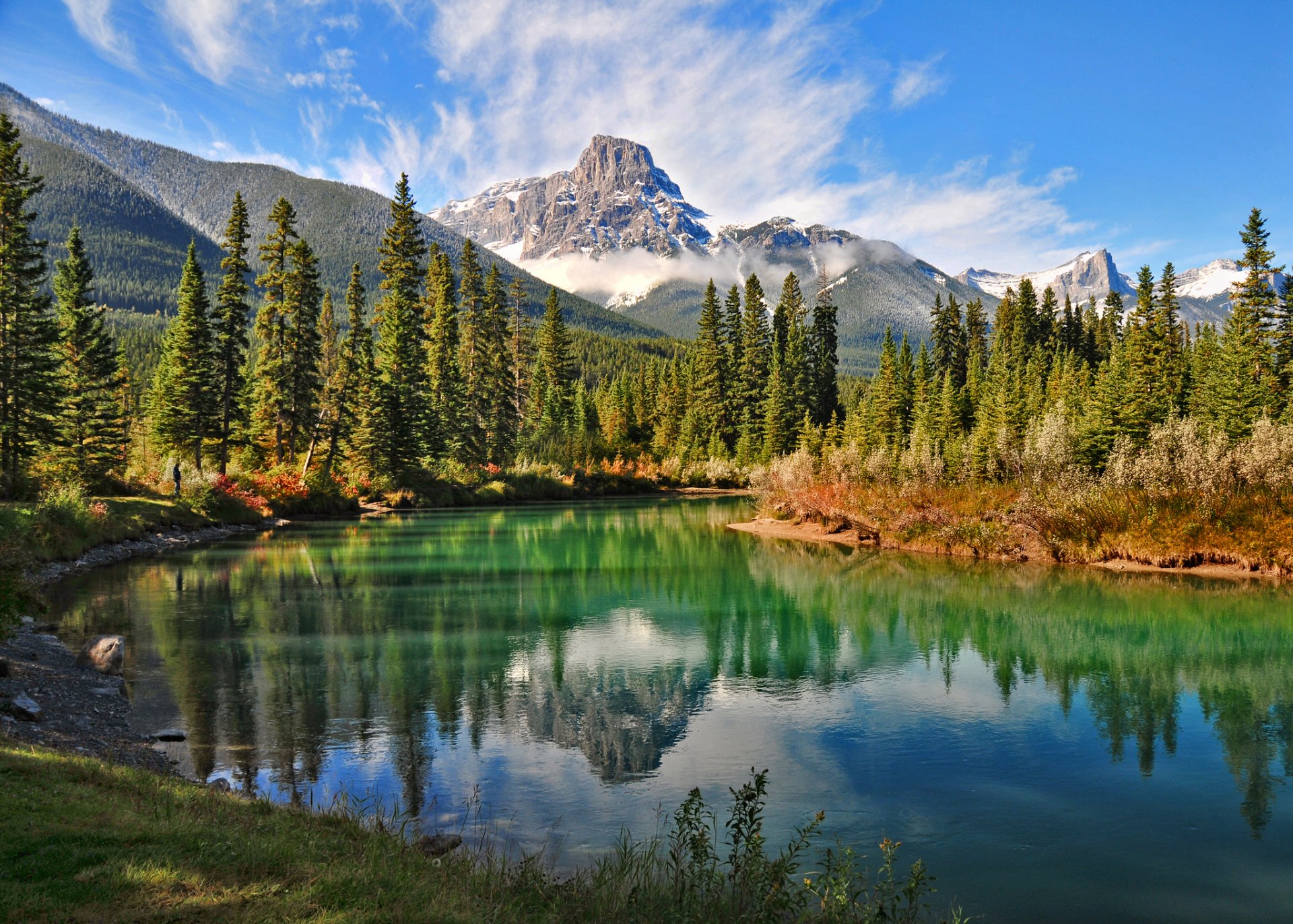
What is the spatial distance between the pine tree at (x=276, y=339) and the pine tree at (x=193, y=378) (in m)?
3.51

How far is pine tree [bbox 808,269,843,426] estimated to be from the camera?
9488cm

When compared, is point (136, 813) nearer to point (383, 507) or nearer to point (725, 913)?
point (725, 913)

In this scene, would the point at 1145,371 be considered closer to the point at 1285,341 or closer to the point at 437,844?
the point at 1285,341

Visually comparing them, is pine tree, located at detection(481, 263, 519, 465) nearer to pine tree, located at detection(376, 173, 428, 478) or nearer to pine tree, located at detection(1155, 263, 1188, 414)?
pine tree, located at detection(376, 173, 428, 478)

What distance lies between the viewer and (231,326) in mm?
51094

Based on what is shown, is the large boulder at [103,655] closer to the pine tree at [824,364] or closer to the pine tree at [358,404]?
the pine tree at [358,404]

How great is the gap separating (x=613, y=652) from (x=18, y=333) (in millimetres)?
32565

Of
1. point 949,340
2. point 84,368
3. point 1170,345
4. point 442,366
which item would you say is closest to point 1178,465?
point 1170,345

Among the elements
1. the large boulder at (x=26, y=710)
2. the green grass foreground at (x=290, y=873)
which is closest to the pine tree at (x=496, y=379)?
the large boulder at (x=26, y=710)

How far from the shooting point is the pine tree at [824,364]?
311 ft

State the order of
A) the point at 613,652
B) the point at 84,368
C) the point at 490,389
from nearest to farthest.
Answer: the point at 613,652 → the point at 84,368 → the point at 490,389

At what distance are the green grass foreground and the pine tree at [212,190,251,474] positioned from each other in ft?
156

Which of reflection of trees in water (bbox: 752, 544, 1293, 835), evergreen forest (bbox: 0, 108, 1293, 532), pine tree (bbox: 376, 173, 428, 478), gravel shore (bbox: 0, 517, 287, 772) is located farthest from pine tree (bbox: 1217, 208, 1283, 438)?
pine tree (bbox: 376, 173, 428, 478)

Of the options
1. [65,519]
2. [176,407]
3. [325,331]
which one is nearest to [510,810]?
[65,519]
